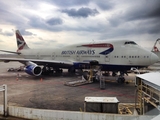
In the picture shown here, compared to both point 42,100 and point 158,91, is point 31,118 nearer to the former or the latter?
point 42,100

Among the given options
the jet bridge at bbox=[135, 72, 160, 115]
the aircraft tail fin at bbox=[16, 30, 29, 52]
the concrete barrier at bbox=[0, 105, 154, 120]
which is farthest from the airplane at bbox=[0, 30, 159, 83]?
the aircraft tail fin at bbox=[16, 30, 29, 52]

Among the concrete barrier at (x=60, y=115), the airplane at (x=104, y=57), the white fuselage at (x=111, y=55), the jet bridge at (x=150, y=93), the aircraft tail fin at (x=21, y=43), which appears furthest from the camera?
the aircraft tail fin at (x=21, y=43)

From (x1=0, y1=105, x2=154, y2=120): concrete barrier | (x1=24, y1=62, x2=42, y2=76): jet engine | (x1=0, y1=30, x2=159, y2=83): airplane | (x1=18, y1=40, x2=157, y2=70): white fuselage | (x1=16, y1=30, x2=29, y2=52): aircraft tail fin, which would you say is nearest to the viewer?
(x1=0, y1=105, x2=154, y2=120): concrete barrier

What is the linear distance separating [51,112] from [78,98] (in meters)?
4.30

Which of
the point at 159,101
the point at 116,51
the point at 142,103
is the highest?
the point at 116,51

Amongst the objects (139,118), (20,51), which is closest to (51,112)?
(139,118)

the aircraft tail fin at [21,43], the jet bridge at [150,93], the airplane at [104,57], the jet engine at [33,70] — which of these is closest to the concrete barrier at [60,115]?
the jet bridge at [150,93]

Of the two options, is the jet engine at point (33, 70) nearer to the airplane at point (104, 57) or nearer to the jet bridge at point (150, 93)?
the airplane at point (104, 57)

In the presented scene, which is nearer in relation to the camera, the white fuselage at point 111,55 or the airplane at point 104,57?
the white fuselage at point 111,55

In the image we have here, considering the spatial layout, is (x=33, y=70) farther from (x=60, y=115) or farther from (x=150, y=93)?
(x=150, y=93)

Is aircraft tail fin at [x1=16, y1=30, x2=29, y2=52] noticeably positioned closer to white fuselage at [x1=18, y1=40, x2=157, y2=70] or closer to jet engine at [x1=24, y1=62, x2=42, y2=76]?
white fuselage at [x1=18, y1=40, x2=157, y2=70]

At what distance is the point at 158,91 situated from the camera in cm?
498

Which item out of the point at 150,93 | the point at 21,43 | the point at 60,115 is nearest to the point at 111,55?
the point at 150,93

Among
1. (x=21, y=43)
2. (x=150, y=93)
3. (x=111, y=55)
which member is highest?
(x=21, y=43)
